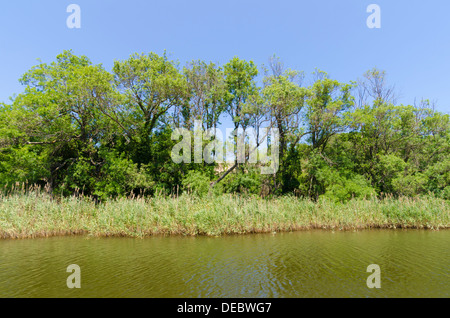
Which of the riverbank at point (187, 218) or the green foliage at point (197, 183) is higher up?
the green foliage at point (197, 183)

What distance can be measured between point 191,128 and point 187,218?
12.7 m

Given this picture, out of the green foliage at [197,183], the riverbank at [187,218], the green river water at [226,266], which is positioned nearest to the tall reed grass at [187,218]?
the riverbank at [187,218]

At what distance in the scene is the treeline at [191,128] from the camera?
63.3 feet

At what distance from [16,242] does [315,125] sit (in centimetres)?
2346

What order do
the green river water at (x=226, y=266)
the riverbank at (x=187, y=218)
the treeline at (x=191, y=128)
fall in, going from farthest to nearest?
the treeline at (x=191, y=128) < the riverbank at (x=187, y=218) < the green river water at (x=226, y=266)

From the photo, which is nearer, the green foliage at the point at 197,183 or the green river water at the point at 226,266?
the green river water at the point at 226,266

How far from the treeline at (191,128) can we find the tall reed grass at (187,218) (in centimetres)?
511

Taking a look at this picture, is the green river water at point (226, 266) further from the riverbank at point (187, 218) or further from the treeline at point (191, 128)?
the treeline at point (191, 128)

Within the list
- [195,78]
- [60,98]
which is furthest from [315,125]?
[60,98]

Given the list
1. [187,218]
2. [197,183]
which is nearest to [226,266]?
[187,218]

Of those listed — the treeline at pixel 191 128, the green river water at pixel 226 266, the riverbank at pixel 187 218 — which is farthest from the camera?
the treeline at pixel 191 128

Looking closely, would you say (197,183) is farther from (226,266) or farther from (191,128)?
(226,266)

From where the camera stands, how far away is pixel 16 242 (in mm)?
11094
